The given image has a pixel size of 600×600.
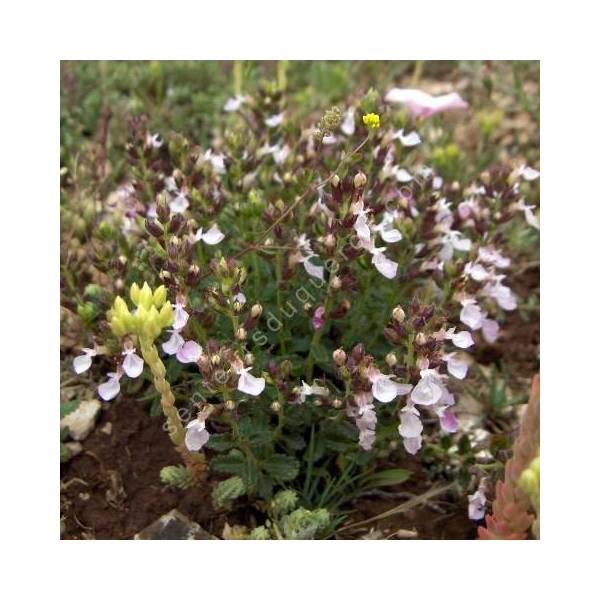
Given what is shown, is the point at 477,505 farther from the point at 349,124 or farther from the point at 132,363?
the point at 349,124

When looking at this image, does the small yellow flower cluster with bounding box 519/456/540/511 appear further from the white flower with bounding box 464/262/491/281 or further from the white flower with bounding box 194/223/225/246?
the white flower with bounding box 194/223/225/246

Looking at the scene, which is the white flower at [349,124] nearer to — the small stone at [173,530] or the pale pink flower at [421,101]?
the pale pink flower at [421,101]

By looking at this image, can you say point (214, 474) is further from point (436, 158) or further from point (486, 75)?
point (486, 75)

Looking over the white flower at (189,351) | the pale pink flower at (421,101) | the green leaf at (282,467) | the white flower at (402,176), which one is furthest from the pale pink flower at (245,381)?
the pale pink flower at (421,101)

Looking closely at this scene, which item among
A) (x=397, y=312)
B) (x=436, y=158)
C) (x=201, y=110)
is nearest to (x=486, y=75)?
(x=436, y=158)

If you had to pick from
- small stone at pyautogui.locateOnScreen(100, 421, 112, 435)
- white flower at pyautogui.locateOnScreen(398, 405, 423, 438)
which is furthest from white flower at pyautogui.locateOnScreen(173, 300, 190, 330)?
small stone at pyautogui.locateOnScreen(100, 421, 112, 435)

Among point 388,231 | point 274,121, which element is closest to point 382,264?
point 388,231
